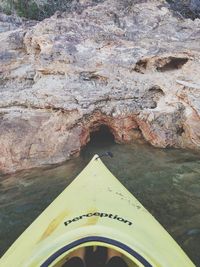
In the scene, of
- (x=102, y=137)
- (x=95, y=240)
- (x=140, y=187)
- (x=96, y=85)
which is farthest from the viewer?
(x=102, y=137)

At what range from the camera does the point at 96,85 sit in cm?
800

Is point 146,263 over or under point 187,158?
over

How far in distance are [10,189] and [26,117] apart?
1.63 metres

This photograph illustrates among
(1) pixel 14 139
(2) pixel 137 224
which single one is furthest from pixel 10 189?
(2) pixel 137 224

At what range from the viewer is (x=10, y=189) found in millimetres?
6723

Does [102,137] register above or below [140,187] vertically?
below

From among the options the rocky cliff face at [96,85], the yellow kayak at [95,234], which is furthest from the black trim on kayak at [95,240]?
the rocky cliff face at [96,85]

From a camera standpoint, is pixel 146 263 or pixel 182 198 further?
pixel 182 198

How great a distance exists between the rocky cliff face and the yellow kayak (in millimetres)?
3021

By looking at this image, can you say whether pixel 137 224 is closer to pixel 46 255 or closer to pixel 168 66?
pixel 46 255

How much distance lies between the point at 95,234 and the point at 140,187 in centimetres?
274

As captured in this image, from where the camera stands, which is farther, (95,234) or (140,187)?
(140,187)

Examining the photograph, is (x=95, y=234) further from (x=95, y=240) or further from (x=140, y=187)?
(x=140, y=187)

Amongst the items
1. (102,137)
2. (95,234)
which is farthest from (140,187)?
(95,234)
